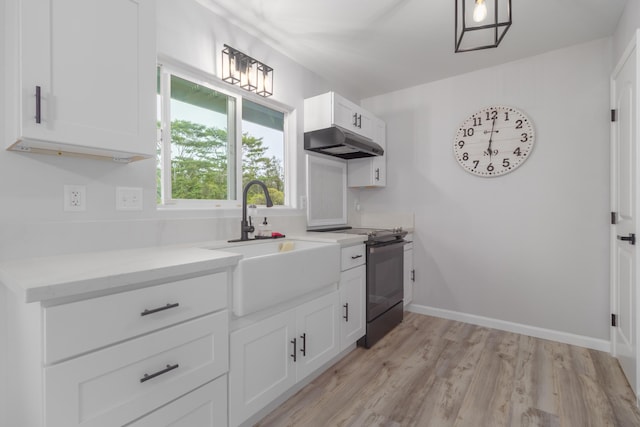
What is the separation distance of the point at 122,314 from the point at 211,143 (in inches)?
54.9

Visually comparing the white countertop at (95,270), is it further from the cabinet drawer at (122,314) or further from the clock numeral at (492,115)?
the clock numeral at (492,115)

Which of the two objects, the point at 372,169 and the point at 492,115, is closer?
the point at 492,115

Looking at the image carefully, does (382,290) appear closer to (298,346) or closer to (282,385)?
(298,346)

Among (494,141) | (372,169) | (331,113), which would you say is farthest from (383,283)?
(494,141)

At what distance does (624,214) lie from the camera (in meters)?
2.01

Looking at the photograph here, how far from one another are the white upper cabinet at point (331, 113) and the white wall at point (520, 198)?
72 centimetres

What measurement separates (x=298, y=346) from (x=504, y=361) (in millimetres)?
1565

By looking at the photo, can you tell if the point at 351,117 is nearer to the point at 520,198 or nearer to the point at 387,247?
the point at 387,247

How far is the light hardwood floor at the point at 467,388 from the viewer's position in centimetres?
163

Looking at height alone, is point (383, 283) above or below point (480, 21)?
below

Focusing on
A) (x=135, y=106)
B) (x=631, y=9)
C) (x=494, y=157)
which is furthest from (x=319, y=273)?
(x=631, y=9)

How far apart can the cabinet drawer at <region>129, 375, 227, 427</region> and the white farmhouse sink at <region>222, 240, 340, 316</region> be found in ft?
1.04

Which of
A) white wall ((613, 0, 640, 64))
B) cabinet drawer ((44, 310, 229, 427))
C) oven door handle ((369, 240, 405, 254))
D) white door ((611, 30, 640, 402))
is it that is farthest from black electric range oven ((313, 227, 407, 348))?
white wall ((613, 0, 640, 64))

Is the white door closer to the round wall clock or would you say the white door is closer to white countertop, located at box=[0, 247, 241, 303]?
the round wall clock
